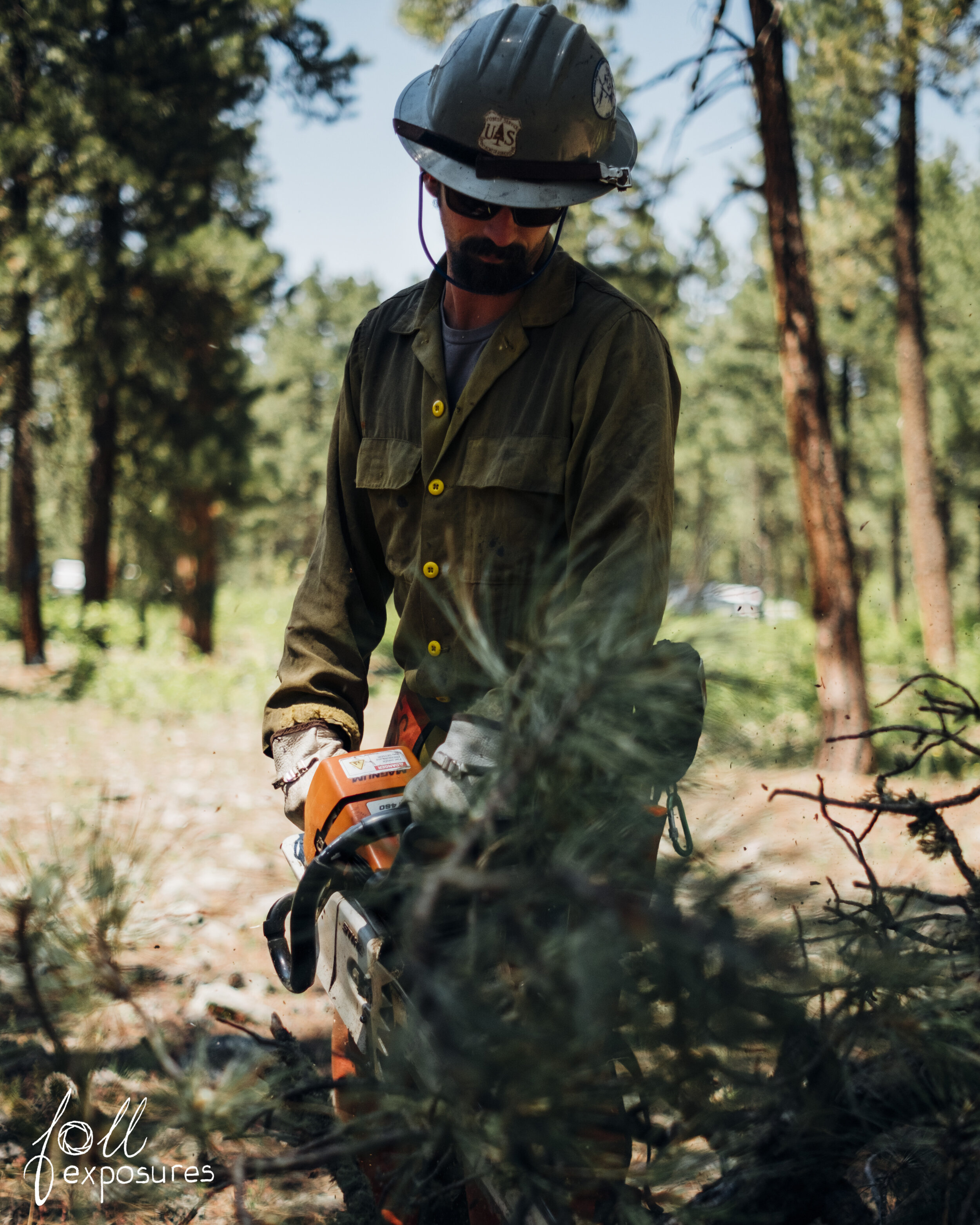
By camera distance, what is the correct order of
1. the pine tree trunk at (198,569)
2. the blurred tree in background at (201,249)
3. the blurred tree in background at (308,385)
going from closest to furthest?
the blurred tree in background at (201,249) → the pine tree trunk at (198,569) → the blurred tree in background at (308,385)

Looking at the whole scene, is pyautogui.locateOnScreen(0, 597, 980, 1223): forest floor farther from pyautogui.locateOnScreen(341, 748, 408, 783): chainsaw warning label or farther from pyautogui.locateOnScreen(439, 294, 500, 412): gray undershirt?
pyautogui.locateOnScreen(439, 294, 500, 412): gray undershirt

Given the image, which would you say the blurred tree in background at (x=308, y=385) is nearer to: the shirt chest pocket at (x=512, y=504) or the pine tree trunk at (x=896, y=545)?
the pine tree trunk at (x=896, y=545)

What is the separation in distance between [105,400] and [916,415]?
30.8 ft

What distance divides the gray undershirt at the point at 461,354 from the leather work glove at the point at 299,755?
77 centimetres

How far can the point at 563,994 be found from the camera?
2.45 feet

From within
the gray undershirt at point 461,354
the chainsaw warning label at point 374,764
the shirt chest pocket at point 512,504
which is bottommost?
the chainsaw warning label at point 374,764

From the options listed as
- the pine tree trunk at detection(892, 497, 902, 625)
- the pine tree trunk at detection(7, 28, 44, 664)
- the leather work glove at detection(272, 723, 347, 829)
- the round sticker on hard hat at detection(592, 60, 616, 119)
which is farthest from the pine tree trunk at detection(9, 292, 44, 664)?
the pine tree trunk at detection(892, 497, 902, 625)

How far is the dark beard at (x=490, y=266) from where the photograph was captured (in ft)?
5.83

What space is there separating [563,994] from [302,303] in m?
36.6

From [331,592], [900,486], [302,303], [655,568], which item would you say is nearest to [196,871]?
[331,592]

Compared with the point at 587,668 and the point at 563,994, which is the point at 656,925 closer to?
the point at 563,994

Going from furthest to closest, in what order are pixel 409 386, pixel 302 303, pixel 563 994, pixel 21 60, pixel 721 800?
1. pixel 302 303
2. pixel 21 60
3. pixel 409 386
4. pixel 721 800
5. pixel 563 994

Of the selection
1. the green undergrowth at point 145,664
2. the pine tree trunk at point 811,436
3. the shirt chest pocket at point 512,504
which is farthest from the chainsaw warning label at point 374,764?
the green undergrowth at point 145,664

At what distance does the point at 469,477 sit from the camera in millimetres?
1804
